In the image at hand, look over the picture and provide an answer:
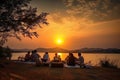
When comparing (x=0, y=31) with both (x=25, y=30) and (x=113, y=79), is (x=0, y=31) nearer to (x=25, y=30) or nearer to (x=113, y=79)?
(x=25, y=30)

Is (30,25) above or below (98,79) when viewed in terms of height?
above

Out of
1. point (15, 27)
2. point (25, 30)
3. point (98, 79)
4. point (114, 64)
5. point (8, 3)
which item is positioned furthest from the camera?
point (114, 64)

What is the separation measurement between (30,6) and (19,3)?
1.41 meters

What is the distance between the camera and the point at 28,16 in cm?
1978

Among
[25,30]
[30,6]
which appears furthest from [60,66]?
[30,6]

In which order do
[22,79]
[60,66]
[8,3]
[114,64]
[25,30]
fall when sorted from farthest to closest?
[114,64]
[60,66]
[25,30]
[8,3]
[22,79]

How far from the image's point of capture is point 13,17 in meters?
18.9

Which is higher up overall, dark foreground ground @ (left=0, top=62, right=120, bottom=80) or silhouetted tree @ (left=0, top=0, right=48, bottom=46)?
silhouetted tree @ (left=0, top=0, right=48, bottom=46)

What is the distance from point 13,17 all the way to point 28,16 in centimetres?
150

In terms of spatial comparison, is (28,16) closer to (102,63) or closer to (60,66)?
(60,66)

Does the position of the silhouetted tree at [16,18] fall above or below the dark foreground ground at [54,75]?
above

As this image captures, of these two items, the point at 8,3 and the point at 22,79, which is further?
the point at 8,3

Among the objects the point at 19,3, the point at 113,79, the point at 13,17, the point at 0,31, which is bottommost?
the point at 113,79

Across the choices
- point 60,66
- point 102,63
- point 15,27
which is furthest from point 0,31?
point 102,63
